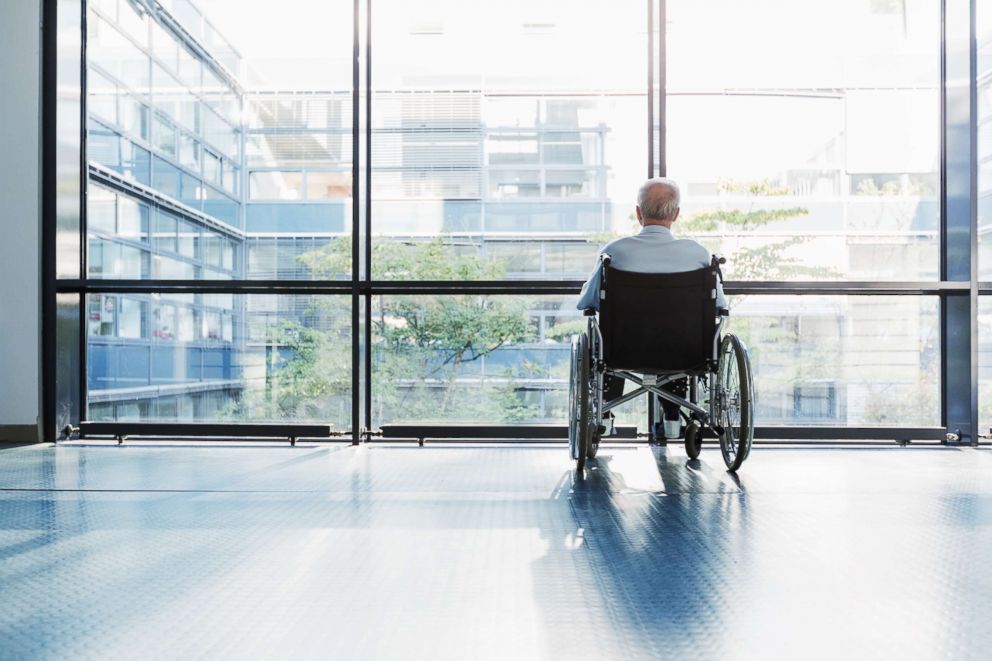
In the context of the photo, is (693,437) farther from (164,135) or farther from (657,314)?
(164,135)

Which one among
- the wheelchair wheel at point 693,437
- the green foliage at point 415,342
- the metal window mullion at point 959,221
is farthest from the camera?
the green foliage at point 415,342

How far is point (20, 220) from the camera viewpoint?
3625mm

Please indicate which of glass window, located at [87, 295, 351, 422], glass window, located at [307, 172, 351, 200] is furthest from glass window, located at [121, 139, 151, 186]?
glass window, located at [307, 172, 351, 200]

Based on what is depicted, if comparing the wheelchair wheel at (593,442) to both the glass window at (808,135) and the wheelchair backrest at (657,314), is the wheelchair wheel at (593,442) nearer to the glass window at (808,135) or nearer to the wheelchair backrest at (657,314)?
the wheelchair backrest at (657,314)

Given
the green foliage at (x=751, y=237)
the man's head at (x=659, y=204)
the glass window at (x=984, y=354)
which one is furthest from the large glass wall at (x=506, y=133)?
the glass window at (x=984, y=354)

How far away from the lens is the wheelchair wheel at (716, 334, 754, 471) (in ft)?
8.38

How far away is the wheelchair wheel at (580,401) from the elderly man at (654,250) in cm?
13

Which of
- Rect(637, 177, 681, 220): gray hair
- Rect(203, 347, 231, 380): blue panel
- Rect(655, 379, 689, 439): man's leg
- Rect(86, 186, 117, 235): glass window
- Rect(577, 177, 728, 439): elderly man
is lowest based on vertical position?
Rect(655, 379, 689, 439): man's leg

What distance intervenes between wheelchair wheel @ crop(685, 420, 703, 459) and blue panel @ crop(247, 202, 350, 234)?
5.87 feet

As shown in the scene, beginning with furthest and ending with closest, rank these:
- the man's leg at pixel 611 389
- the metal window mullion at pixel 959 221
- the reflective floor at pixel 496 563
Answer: the metal window mullion at pixel 959 221
the man's leg at pixel 611 389
the reflective floor at pixel 496 563

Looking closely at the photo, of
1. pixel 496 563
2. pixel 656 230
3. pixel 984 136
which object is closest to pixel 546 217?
pixel 656 230

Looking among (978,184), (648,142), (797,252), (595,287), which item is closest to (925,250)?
(978,184)

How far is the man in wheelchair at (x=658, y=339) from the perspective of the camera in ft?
8.70

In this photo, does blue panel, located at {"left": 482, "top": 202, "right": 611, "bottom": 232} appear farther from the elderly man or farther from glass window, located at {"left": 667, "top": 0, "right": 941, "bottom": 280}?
the elderly man
